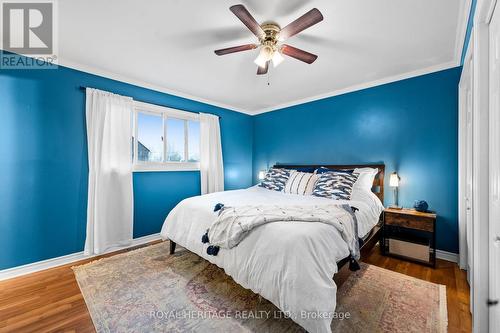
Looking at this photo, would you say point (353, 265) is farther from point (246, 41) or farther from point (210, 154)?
point (210, 154)

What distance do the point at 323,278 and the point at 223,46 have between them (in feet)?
7.65

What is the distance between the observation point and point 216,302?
1771mm

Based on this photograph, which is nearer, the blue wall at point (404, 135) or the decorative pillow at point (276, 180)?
the blue wall at point (404, 135)

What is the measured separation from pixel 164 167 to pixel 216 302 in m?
2.34

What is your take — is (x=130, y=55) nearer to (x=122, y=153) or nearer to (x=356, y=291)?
(x=122, y=153)

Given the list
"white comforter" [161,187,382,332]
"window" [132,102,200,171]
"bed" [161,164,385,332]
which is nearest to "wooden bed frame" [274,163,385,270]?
"bed" [161,164,385,332]

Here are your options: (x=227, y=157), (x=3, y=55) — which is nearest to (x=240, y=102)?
(x=227, y=157)

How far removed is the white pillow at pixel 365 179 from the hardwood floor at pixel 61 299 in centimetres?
92

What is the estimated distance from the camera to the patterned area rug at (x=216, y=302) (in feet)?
4.97

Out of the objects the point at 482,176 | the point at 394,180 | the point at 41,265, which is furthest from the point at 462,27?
the point at 41,265

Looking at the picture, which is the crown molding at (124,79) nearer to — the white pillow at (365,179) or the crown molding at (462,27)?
the white pillow at (365,179)

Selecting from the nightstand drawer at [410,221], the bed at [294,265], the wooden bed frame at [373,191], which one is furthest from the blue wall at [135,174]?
the bed at [294,265]

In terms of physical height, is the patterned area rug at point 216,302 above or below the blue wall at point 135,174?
below

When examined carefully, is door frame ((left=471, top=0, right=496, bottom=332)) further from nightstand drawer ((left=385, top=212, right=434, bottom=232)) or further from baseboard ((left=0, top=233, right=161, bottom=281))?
baseboard ((left=0, top=233, right=161, bottom=281))
